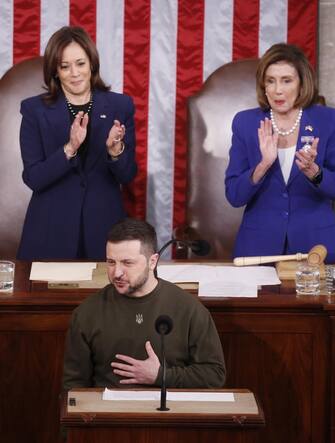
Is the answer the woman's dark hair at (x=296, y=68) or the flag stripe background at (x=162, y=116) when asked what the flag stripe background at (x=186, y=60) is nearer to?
the flag stripe background at (x=162, y=116)

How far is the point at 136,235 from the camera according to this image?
385 cm

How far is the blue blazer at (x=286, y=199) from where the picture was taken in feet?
16.4

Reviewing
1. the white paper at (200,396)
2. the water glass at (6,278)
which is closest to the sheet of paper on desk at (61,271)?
the water glass at (6,278)

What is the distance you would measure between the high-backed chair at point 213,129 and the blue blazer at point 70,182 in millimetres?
728

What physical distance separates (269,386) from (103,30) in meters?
2.71

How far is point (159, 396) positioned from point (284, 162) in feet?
6.16

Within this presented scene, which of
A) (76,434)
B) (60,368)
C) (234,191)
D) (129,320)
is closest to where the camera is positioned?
(76,434)

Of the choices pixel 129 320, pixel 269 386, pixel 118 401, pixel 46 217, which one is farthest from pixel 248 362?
pixel 46 217

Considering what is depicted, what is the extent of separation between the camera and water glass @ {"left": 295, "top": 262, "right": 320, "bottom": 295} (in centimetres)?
445

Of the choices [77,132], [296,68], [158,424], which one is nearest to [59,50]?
[77,132]

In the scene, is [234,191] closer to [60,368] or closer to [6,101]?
[60,368]

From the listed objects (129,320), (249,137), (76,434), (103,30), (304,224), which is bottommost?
(76,434)

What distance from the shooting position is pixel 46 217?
548 centimetres

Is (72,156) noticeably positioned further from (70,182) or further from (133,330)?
(133,330)
